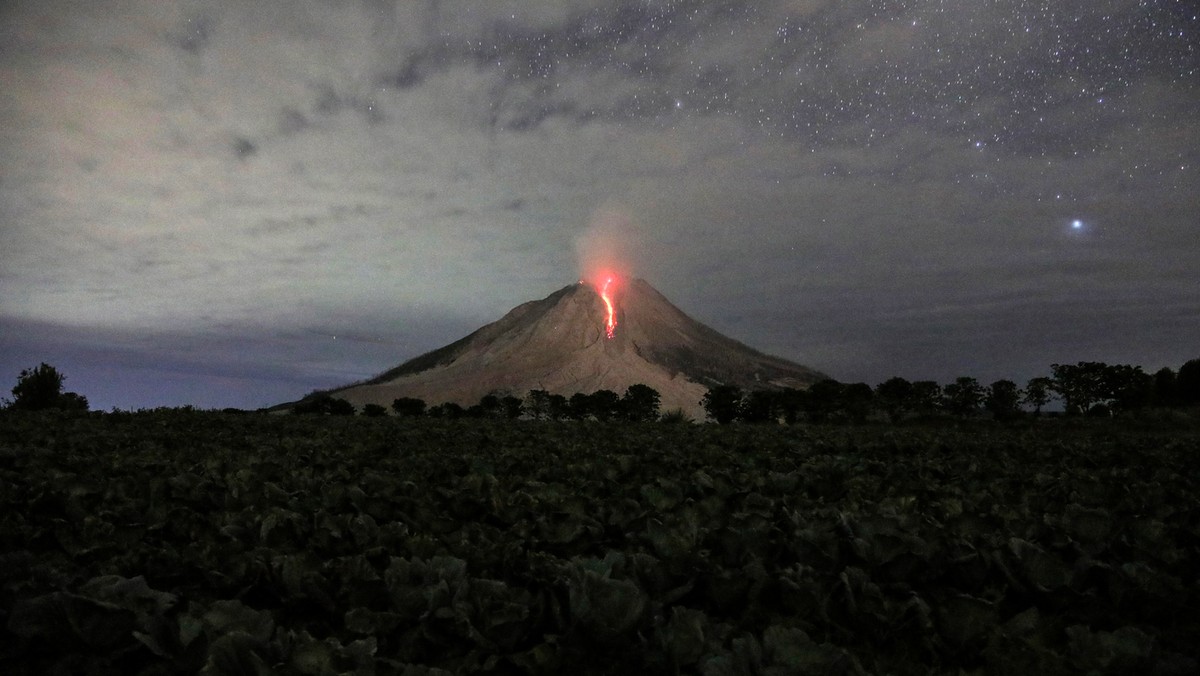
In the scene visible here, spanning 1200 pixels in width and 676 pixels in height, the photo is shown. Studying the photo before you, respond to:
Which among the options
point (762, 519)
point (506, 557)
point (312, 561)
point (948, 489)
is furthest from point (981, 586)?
point (312, 561)

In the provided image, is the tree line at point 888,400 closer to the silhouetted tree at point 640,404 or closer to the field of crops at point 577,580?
the silhouetted tree at point 640,404

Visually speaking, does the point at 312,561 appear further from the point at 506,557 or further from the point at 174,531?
the point at 174,531

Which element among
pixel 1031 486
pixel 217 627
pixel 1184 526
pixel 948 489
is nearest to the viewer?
pixel 217 627

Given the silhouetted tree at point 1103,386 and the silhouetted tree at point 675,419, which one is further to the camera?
the silhouetted tree at point 1103,386

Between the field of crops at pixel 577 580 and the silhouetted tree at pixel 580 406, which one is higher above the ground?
the silhouetted tree at pixel 580 406

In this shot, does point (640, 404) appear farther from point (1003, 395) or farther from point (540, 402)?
point (1003, 395)

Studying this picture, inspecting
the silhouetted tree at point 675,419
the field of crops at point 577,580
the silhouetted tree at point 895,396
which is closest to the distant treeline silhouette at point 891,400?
the silhouetted tree at point 895,396

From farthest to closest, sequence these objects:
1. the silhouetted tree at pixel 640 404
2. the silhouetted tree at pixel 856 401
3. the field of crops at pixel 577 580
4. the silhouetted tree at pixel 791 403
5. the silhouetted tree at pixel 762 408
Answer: the silhouetted tree at pixel 640 404, the silhouetted tree at pixel 791 403, the silhouetted tree at pixel 762 408, the silhouetted tree at pixel 856 401, the field of crops at pixel 577 580

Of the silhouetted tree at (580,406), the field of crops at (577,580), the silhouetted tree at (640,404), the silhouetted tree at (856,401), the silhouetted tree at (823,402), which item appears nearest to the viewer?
the field of crops at (577,580)
